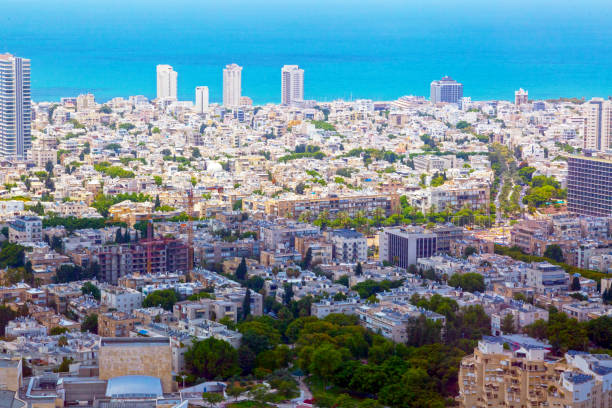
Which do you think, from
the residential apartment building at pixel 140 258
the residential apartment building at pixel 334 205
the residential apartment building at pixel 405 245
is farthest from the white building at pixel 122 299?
the residential apartment building at pixel 334 205

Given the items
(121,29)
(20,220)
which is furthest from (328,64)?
(20,220)

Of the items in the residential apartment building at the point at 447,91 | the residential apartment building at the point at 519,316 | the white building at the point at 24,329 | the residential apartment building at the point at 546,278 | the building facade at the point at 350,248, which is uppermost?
the residential apartment building at the point at 447,91

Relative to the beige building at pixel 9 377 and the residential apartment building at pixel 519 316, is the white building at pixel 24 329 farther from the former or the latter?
the residential apartment building at pixel 519 316

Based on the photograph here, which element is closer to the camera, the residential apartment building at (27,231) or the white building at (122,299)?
the white building at (122,299)

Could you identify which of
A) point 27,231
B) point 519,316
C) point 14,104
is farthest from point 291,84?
point 519,316

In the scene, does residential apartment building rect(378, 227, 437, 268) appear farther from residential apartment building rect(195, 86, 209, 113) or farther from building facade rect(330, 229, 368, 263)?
residential apartment building rect(195, 86, 209, 113)

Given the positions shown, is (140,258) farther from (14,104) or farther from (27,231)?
(14,104)

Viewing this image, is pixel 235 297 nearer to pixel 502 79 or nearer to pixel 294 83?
pixel 294 83
